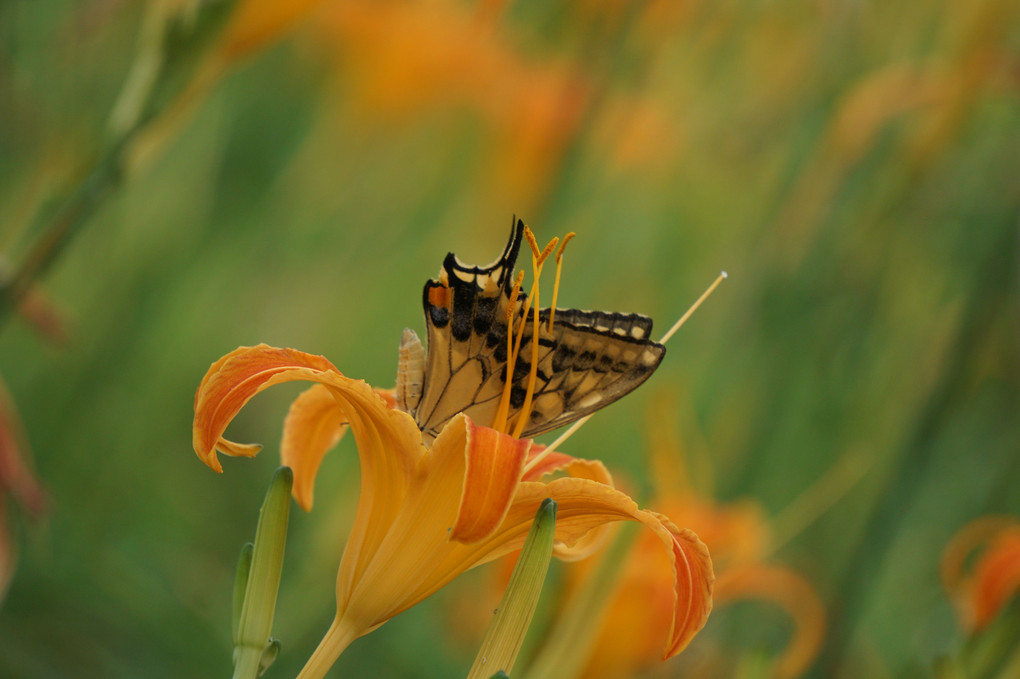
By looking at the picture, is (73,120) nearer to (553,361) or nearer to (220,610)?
(220,610)

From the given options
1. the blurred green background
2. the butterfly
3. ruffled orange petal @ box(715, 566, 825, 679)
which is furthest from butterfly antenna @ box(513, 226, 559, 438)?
ruffled orange petal @ box(715, 566, 825, 679)

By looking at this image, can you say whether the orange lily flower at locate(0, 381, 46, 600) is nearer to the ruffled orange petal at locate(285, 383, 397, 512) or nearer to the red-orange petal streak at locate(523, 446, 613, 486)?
the ruffled orange petal at locate(285, 383, 397, 512)

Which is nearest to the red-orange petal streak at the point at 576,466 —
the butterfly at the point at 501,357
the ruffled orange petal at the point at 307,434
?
the butterfly at the point at 501,357

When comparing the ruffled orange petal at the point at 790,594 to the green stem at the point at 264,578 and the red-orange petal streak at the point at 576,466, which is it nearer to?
the red-orange petal streak at the point at 576,466

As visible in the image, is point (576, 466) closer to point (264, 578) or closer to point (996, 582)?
point (264, 578)

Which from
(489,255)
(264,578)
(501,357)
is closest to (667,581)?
(501,357)

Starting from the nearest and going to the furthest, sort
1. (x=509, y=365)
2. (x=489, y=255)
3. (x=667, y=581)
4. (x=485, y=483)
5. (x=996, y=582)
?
(x=485, y=483) → (x=509, y=365) → (x=996, y=582) → (x=667, y=581) → (x=489, y=255)
